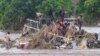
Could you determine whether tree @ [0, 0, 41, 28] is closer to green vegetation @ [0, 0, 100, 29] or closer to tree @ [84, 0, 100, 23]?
green vegetation @ [0, 0, 100, 29]

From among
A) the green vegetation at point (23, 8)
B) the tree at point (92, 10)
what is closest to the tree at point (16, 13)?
the green vegetation at point (23, 8)

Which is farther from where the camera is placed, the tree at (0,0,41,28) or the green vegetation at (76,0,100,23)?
the green vegetation at (76,0,100,23)

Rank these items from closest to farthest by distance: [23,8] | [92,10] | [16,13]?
[16,13] → [23,8] → [92,10]

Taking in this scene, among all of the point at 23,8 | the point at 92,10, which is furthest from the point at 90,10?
the point at 23,8

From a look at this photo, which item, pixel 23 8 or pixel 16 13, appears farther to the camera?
pixel 23 8

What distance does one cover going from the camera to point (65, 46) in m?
22.5

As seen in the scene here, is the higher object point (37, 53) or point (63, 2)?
point (63, 2)

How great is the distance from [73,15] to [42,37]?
16.2 metres

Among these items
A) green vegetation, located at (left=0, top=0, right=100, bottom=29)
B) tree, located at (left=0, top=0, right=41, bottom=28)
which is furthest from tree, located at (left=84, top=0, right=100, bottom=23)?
tree, located at (left=0, top=0, right=41, bottom=28)

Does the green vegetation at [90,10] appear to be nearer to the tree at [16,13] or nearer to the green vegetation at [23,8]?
the green vegetation at [23,8]

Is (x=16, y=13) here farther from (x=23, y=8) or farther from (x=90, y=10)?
(x=90, y=10)

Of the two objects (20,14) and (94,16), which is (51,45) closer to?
(20,14)

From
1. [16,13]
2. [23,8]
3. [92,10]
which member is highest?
[23,8]


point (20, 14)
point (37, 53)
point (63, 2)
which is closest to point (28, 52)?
point (37, 53)
